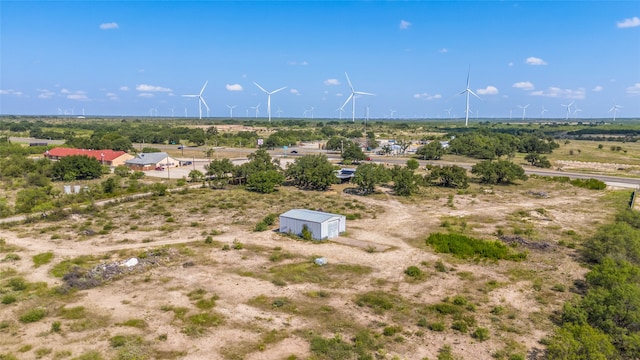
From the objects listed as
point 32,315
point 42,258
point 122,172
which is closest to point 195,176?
point 122,172

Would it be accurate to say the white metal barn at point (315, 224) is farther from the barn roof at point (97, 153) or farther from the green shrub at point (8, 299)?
the barn roof at point (97, 153)

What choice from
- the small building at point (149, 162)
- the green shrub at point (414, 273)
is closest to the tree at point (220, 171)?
the small building at point (149, 162)

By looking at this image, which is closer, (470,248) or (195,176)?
(470,248)

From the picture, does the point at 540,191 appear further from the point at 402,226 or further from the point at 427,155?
the point at 427,155

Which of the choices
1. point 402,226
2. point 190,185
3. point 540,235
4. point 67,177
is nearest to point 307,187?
point 190,185

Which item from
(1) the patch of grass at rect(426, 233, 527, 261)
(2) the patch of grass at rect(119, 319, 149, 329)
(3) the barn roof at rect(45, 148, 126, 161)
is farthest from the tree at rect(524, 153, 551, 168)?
(3) the barn roof at rect(45, 148, 126, 161)

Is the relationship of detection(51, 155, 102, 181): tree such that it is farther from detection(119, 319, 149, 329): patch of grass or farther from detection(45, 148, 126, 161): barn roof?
detection(119, 319, 149, 329): patch of grass

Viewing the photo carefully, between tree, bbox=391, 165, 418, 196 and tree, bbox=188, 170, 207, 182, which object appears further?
tree, bbox=188, 170, 207, 182

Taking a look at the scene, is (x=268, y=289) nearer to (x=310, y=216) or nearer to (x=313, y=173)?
(x=310, y=216)
